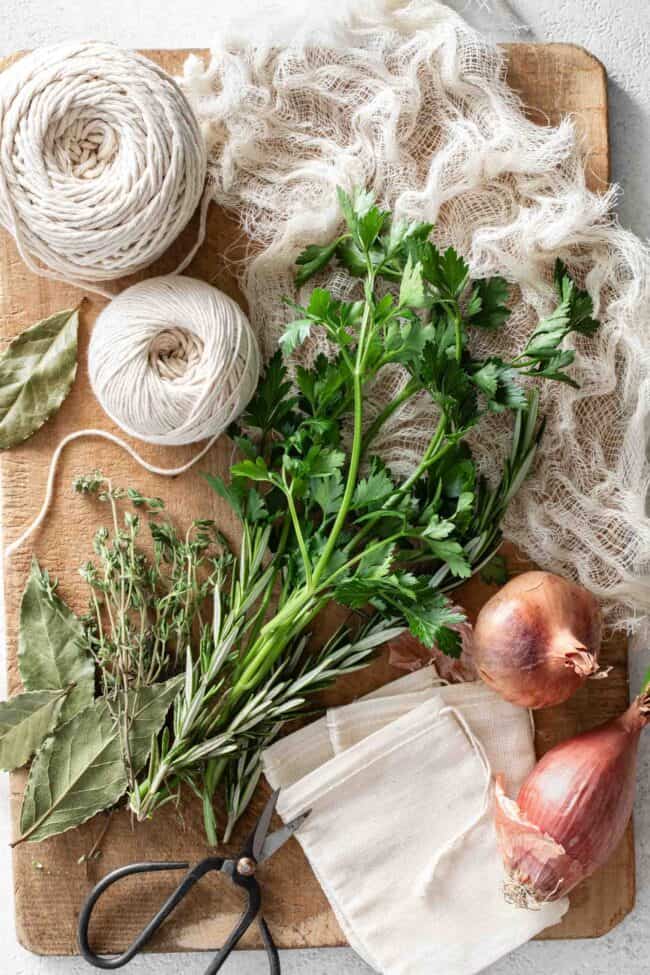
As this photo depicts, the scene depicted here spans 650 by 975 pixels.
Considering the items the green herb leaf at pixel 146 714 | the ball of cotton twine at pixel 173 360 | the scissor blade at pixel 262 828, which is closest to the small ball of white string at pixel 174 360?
the ball of cotton twine at pixel 173 360

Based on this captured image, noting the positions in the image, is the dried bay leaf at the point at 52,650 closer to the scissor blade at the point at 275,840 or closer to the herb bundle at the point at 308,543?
the herb bundle at the point at 308,543

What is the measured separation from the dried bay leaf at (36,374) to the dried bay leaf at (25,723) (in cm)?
25

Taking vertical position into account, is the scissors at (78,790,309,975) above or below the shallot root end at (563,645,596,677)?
below

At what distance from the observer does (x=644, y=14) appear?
42.8 inches

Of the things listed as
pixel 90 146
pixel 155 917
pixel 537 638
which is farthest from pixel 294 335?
pixel 155 917

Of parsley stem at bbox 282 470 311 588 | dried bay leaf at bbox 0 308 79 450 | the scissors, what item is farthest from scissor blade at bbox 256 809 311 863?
dried bay leaf at bbox 0 308 79 450

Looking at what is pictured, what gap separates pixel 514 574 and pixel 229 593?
0.93ft

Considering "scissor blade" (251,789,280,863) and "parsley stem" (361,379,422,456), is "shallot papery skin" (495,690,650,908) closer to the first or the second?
"scissor blade" (251,789,280,863)

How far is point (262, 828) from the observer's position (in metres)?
0.98

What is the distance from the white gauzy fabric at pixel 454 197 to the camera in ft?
3.27

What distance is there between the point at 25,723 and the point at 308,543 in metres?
0.33

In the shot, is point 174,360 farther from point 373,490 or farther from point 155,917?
point 155,917

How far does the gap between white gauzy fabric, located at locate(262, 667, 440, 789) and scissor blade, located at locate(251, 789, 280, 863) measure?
0.02m

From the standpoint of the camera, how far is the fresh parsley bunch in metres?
0.90
